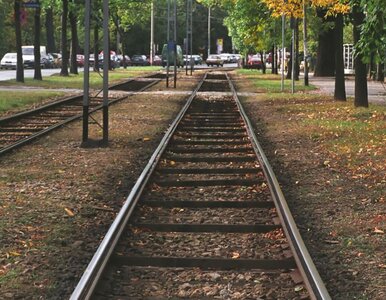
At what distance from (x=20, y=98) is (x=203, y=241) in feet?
59.6

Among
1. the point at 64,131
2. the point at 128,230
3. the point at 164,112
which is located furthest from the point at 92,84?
the point at 128,230

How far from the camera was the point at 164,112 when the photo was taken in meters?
20.6

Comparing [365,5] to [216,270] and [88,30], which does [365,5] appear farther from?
[216,270]

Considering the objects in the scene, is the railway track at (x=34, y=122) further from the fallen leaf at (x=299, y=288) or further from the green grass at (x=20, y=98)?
the fallen leaf at (x=299, y=288)

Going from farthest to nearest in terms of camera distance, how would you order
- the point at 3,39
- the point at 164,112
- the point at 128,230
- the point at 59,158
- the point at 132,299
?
the point at 3,39 < the point at 164,112 < the point at 59,158 < the point at 128,230 < the point at 132,299

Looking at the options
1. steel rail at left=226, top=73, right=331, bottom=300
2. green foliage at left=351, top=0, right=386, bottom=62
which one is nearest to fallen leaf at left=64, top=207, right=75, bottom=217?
steel rail at left=226, top=73, right=331, bottom=300

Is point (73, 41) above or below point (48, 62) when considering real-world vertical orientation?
above

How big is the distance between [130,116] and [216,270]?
13614 mm

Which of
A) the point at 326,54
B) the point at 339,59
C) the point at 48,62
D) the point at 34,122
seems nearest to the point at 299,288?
the point at 34,122

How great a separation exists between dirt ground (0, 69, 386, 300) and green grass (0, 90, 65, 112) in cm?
670

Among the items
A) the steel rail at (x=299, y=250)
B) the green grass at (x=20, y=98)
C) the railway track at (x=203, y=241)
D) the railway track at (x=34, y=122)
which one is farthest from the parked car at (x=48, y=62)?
the steel rail at (x=299, y=250)

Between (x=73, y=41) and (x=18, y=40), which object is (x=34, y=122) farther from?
(x=73, y=41)

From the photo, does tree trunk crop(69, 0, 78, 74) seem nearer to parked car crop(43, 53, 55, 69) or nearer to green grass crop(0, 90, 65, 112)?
green grass crop(0, 90, 65, 112)

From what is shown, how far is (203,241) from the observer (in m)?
6.80
